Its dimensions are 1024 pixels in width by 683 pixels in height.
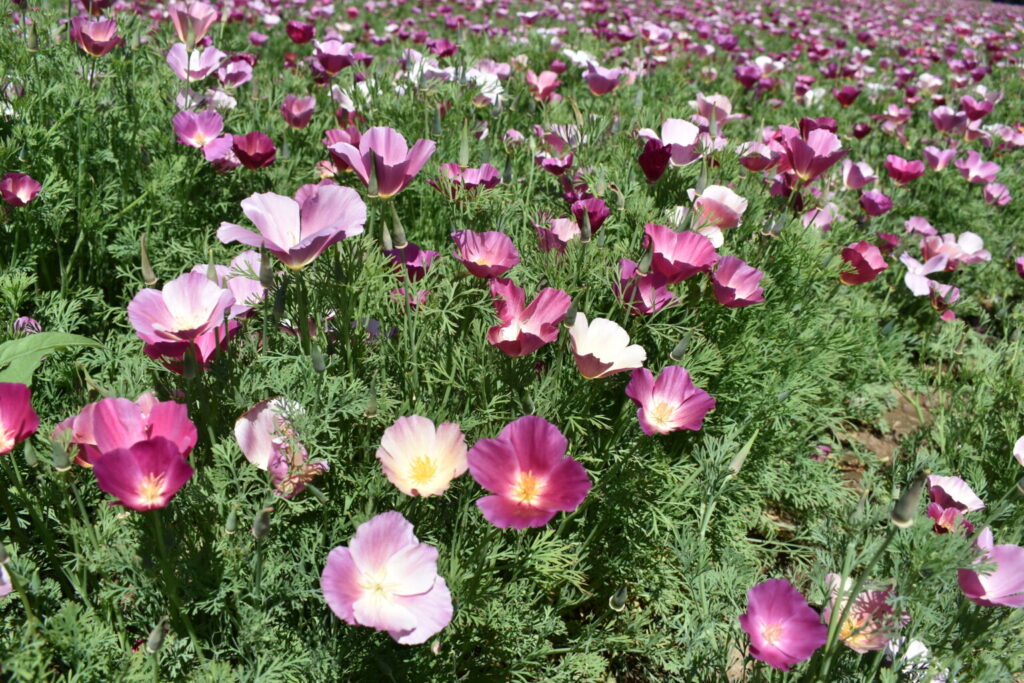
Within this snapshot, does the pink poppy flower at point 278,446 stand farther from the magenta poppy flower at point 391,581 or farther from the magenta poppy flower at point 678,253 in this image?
the magenta poppy flower at point 678,253

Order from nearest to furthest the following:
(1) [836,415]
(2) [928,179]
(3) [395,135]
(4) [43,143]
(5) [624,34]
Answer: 1. (3) [395,135]
2. (4) [43,143]
3. (1) [836,415]
4. (2) [928,179]
5. (5) [624,34]

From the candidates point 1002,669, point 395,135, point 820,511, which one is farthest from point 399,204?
point 1002,669

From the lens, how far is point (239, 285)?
1502 millimetres

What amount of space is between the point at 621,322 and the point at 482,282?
16.4 inches

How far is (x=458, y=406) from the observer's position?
1.55 metres

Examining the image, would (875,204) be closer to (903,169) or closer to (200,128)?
(903,169)

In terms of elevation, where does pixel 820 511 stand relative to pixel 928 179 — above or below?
below

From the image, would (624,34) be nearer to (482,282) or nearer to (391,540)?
(482,282)

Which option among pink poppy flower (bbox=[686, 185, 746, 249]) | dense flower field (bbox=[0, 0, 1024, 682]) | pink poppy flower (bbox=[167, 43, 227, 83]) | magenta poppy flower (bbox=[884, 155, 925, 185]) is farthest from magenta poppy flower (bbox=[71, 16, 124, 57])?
magenta poppy flower (bbox=[884, 155, 925, 185])

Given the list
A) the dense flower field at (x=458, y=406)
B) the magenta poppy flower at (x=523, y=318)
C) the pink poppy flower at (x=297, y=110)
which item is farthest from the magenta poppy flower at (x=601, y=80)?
the magenta poppy flower at (x=523, y=318)

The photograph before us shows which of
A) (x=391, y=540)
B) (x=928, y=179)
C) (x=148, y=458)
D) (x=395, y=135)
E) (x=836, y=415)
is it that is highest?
(x=395, y=135)

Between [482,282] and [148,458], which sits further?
[482,282]

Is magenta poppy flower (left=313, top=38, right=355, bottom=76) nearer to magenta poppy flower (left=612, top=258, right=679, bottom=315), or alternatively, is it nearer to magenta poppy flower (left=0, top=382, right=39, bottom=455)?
magenta poppy flower (left=612, top=258, right=679, bottom=315)

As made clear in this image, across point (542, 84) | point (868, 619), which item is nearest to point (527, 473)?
point (868, 619)
